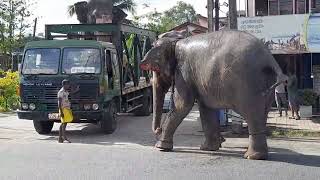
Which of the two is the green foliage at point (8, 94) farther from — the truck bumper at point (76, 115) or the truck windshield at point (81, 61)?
the truck windshield at point (81, 61)

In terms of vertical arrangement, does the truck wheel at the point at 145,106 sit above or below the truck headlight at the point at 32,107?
below

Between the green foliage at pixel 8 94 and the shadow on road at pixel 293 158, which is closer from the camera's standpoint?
the shadow on road at pixel 293 158

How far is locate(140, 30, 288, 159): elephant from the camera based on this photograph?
1021cm

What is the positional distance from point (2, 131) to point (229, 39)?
764cm

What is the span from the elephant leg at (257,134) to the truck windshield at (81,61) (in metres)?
4.81

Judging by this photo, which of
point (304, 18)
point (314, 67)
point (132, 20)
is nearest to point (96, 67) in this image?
point (304, 18)

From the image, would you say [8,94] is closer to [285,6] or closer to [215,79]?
[285,6]

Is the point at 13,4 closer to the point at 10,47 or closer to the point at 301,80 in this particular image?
the point at 10,47

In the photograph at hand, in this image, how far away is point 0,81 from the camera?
2248cm

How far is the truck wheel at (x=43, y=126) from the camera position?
1452 cm

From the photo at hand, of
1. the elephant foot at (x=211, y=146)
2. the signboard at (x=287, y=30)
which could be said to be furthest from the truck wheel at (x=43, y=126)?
the signboard at (x=287, y=30)

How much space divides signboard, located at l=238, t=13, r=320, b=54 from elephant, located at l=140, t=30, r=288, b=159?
6.75m

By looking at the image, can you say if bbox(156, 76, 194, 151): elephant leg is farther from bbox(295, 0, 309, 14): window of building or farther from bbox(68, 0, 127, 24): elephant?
bbox(68, 0, 127, 24): elephant

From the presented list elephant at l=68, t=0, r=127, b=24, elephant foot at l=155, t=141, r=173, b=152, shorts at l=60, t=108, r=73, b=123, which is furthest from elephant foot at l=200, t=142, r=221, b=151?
elephant at l=68, t=0, r=127, b=24
